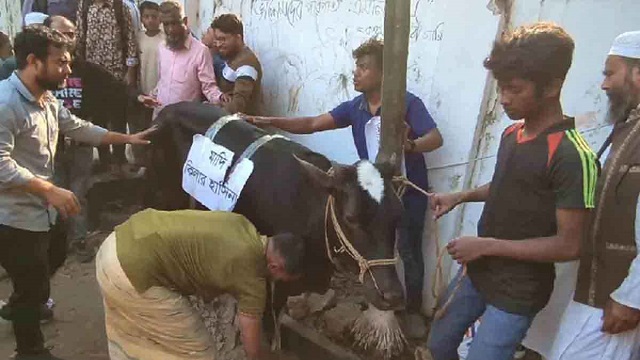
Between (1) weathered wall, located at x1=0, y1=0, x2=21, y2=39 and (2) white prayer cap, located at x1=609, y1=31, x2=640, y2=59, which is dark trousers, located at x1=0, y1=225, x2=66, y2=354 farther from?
(1) weathered wall, located at x1=0, y1=0, x2=21, y2=39

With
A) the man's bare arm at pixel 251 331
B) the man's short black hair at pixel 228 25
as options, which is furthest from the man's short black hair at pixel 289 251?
the man's short black hair at pixel 228 25

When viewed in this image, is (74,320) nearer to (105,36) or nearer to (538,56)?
(105,36)

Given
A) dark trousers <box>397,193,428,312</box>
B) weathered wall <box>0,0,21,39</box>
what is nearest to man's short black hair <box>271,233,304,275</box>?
dark trousers <box>397,193,428,312</box>

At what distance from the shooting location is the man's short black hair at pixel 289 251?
324cm

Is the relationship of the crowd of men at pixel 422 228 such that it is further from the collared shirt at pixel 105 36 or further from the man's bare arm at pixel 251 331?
the collared shirt at pixel 105 36

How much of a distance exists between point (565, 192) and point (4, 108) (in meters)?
2.82

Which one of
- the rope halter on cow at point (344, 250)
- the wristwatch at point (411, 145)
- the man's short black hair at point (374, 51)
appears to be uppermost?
the man's short black hair at point (374, 51)

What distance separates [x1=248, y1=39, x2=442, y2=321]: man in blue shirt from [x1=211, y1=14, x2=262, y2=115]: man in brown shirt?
1039 mm

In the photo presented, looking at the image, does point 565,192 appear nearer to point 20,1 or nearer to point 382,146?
point 382,146

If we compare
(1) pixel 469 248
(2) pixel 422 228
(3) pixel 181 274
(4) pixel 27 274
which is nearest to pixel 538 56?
(1) pixel 469 248

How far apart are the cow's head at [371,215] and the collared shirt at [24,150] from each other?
5.44 ft

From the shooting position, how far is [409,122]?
15.3 ft

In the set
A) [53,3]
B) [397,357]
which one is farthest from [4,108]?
[53,3]

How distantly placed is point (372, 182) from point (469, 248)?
35.0 inches
